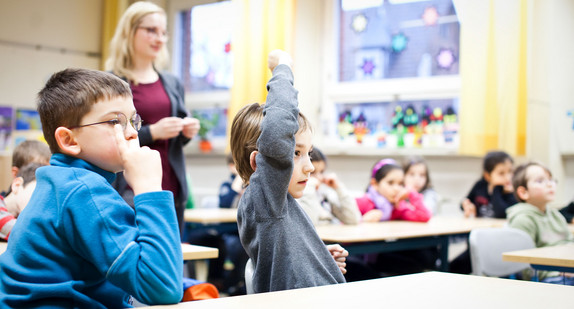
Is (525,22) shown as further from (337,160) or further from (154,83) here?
(154,83)

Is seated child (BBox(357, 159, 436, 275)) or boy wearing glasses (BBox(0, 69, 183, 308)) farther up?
boy wearing glasses (BBox(0, 69, 183, 308))

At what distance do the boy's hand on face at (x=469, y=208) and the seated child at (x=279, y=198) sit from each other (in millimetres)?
2920

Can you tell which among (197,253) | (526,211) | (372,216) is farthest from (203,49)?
(197,253)

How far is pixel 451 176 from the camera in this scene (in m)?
4.88

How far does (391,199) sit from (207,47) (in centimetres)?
330

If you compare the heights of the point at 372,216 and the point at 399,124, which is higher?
the point at 399,124

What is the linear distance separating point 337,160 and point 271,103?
13.2ft

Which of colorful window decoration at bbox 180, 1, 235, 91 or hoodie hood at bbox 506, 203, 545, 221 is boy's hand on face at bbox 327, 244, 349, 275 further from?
colorful window decoration at bbox 180, 1, 235, 91

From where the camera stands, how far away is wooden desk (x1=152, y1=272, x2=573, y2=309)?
1.05 metres

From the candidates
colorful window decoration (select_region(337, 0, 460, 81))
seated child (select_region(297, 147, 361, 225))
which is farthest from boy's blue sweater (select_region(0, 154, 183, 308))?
colorful window decoration (select_region(337, 0, 460, 81))

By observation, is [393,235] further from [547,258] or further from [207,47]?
[207,47]

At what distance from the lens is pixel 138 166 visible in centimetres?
113

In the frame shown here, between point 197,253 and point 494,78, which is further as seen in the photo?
point 494,78

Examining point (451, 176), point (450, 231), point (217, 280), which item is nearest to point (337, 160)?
point (451, 176)
